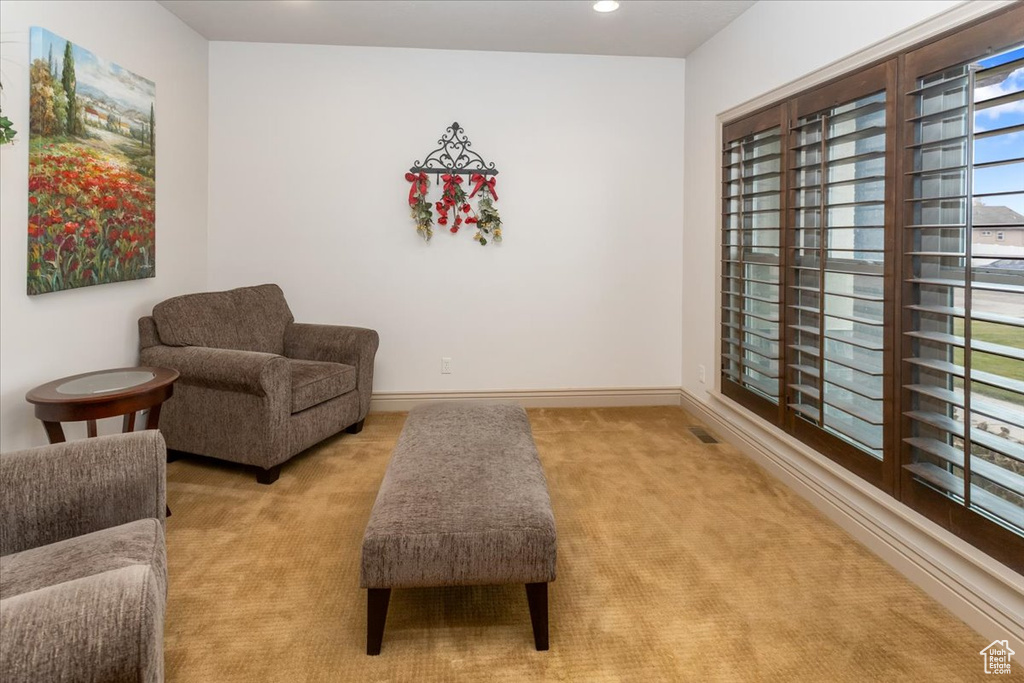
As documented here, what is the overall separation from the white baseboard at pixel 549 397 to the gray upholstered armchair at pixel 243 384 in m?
0.60

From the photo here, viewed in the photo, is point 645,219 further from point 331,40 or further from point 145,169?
point 145,169

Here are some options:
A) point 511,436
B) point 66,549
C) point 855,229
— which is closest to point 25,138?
point 66,549

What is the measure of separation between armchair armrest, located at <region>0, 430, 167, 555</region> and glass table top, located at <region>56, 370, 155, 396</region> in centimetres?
86

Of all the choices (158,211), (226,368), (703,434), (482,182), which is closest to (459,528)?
(226,368)

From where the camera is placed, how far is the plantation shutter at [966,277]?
2.04m

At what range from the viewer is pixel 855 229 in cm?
287

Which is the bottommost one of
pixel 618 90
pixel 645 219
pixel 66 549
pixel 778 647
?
pixel 778 647

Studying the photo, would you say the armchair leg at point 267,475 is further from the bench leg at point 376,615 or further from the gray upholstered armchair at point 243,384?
the bench leg at point 376,615

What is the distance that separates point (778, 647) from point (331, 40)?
431 centimetres

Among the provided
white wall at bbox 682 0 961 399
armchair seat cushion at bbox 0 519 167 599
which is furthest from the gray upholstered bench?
white wall at bbox 682 0 961 399

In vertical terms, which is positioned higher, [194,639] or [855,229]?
[855,229]

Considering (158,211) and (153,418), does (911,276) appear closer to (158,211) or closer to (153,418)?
(153,418)

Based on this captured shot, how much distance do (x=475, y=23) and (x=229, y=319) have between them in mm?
2309

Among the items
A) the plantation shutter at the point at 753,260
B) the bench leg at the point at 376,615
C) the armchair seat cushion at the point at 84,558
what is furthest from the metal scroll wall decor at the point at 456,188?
the armchair seat cushion at the point at 84,558
